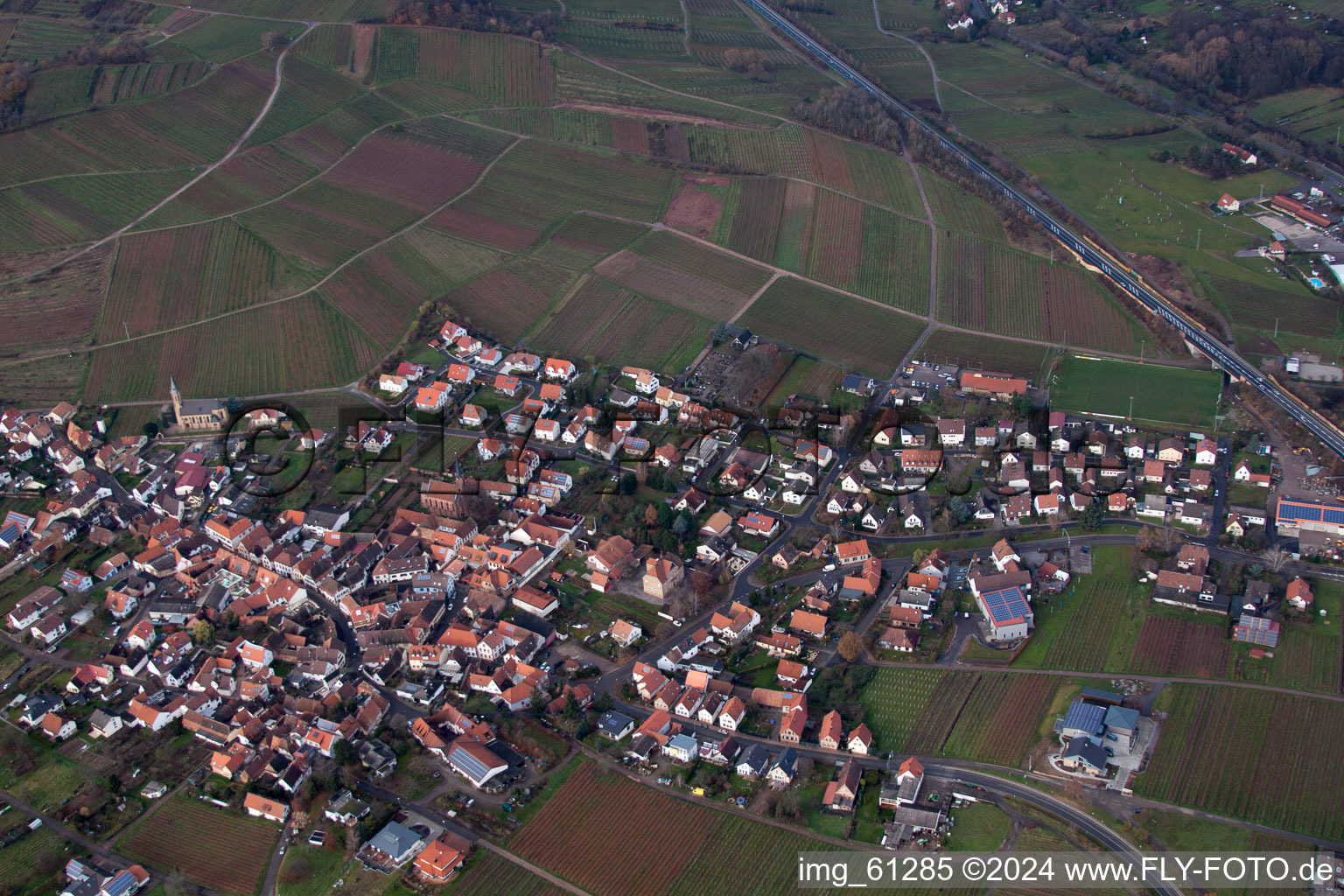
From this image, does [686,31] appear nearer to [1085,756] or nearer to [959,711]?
[959,711]

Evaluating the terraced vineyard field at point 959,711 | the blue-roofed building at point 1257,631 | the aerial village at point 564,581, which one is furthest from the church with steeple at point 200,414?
the blue-roofed building at point 1257,631

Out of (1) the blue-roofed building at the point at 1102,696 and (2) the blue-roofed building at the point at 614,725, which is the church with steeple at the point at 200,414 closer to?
(2) the blue-roofed building at the point at 614,725

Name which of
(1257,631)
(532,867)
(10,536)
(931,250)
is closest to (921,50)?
(931,250)

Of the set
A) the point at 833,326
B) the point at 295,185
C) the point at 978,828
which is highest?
the point at 295,185

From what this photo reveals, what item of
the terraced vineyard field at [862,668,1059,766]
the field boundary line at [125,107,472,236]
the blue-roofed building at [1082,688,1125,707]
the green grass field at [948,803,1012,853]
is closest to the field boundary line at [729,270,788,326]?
the field boundary line at [125,107,472,236]

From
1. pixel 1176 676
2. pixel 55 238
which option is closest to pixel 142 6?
pixel 55 238

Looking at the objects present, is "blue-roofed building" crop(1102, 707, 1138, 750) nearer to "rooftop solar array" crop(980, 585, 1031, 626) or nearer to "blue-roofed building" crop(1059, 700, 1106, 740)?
"blue-roofed building" crop(1059, 700, 1106, 740)

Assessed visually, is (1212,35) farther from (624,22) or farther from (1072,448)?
(1072,448)
